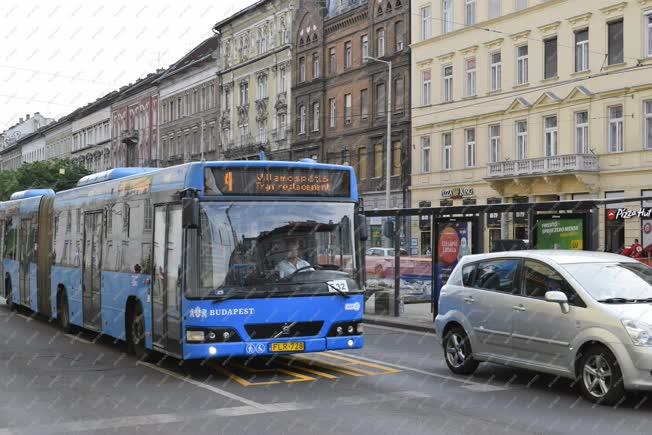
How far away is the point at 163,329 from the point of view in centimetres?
1330

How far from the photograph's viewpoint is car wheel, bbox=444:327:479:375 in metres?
12.9

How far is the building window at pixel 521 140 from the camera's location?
46.0 meters

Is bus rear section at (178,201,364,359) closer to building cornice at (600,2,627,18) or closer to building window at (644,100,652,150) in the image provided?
building window at (644,100,652,150)

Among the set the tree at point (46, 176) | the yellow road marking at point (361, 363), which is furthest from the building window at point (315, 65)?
the yellow road marking at point (361, 363)

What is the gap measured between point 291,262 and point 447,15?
4040 centimetres

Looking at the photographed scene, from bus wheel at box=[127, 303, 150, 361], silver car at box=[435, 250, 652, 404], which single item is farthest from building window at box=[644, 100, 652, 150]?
bus wheel at box=[127, 303, 150, 361]

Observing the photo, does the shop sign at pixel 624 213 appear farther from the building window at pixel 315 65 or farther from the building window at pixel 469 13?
the building window at pixel 315 65

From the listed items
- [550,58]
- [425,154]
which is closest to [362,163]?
[425,154]

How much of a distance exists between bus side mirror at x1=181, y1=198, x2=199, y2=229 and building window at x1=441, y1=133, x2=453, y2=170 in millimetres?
39692

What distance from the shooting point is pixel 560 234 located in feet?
58.6

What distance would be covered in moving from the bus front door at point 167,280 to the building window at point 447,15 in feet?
128

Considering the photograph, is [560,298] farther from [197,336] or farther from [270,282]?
[197,336]

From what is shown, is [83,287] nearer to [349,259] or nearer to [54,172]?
[349,259]

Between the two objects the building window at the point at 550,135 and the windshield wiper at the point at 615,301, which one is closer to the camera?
the windshield wiper at the point at 615,301
